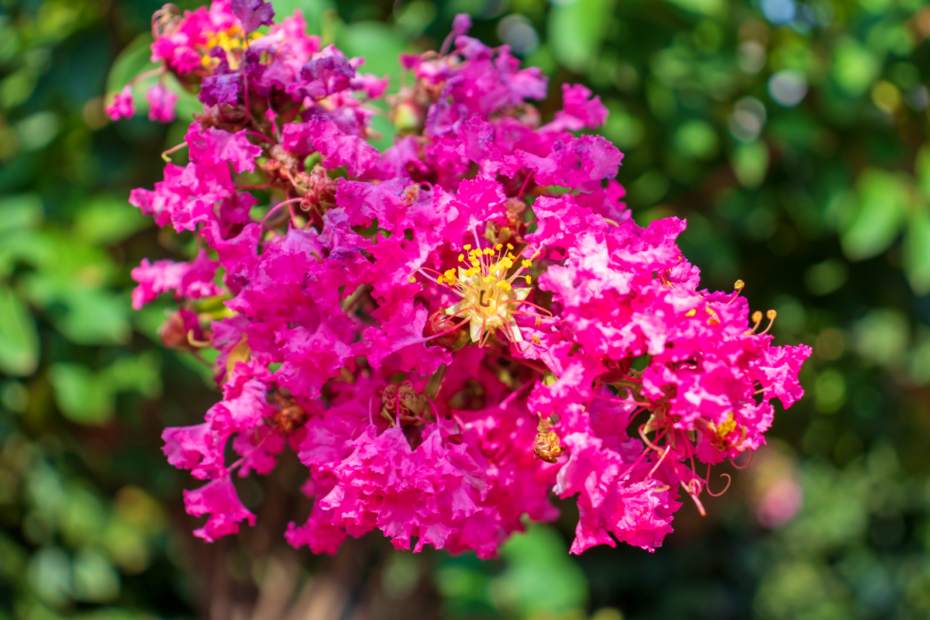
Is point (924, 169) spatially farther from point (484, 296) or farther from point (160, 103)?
point (160, 103)

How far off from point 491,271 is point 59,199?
1.37 metres

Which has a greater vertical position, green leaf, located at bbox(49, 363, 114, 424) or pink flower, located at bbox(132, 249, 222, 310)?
pink flower, located at bbox(132, 249, 222, 310)

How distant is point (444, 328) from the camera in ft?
2.44

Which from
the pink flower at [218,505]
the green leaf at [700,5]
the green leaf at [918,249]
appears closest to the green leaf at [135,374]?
the pink flower at [218,505]

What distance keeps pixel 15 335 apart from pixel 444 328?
3.94 ft

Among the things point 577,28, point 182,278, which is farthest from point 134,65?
point 577,28

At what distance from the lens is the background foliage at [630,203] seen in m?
1.60

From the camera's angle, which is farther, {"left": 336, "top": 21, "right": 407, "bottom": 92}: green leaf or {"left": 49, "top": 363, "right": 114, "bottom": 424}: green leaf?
{"left": 49, "top": 363, "right": 114, "bottom": 424}: green leaf

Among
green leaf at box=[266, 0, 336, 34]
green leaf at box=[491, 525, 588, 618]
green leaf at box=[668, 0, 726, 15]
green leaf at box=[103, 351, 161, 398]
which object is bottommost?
green leaf at box=[491, 525, 588, 618]

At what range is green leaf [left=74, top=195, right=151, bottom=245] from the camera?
1.67m

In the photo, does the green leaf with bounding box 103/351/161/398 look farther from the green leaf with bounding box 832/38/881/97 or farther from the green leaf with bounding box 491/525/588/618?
the green leaf with bounding box 832/38/881/97

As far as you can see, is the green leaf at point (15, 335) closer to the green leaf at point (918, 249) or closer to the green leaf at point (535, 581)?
the green leaf at point (535, 581)

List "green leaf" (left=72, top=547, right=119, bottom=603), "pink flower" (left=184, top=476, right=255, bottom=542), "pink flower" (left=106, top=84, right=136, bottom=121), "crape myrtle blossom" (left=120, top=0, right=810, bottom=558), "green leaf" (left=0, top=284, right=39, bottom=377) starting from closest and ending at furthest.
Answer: "crape myrtle blossom" (left=120, top=0, right=810, bottom=558) → "pink flower" (left=184, top=476, right=255, bottom=542) → "pink flower" (left=106, top=84, right=136, bottom=121) → "green leaf" (left=0, top=284, right=39, bottom=377) → "green leaf" (left=72, top=547, right=119, bottom=603)

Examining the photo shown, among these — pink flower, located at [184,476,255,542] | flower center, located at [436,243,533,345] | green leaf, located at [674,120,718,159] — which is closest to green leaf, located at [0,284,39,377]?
pink flower, located at [184,476,255,542]
